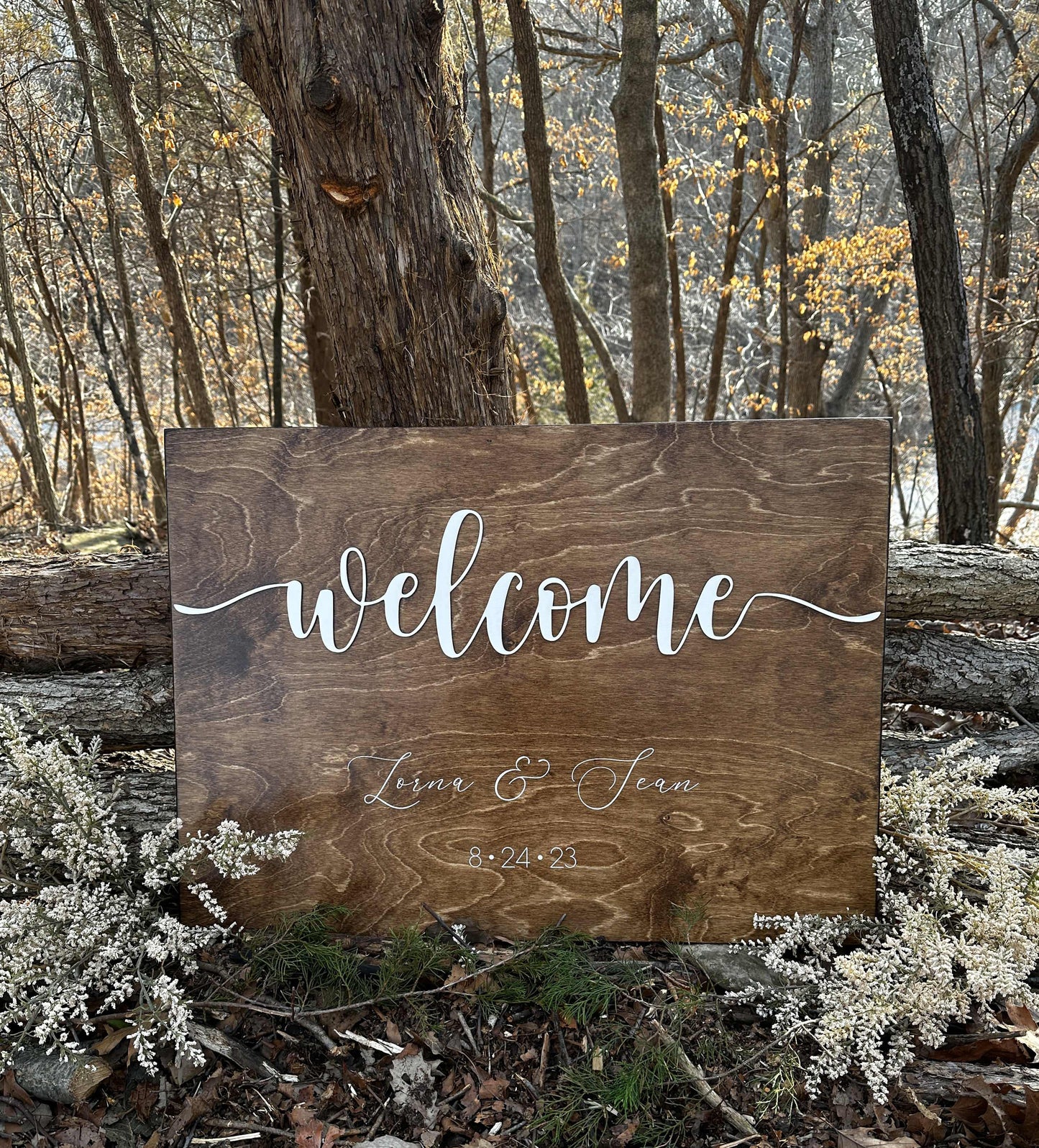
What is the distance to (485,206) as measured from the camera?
18.6 feet

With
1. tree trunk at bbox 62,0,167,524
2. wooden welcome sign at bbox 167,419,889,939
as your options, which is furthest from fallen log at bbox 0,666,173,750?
tree trunk at bbox 62,0,167,524

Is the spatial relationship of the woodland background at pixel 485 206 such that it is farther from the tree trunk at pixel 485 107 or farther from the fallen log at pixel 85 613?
the fallen log at pixel 85 613

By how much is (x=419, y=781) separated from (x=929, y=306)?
2.63 m

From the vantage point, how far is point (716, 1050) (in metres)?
1.75

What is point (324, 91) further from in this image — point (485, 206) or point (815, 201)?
point (815, 201)

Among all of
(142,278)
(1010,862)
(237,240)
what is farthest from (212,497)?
(142,278)

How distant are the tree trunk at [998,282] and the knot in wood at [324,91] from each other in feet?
12.6

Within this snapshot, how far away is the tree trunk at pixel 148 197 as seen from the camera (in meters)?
4.03

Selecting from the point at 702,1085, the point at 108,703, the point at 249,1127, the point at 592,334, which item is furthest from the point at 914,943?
the point at 592,334

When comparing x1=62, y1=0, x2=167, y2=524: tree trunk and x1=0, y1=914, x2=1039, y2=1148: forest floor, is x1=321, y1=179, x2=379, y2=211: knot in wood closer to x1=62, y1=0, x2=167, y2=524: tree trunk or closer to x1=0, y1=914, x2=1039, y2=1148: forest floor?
x1=0, y1=914, x2=1039, y2=1148: forest floor

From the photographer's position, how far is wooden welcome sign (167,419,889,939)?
1.92 meters

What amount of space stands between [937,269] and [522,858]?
8.72 ft

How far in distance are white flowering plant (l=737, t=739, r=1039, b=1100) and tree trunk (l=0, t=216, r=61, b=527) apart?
17.5 feet

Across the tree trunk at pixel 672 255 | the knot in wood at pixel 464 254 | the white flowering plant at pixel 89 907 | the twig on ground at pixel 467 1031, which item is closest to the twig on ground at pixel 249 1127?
the white flowering plant at pixel 89 907
